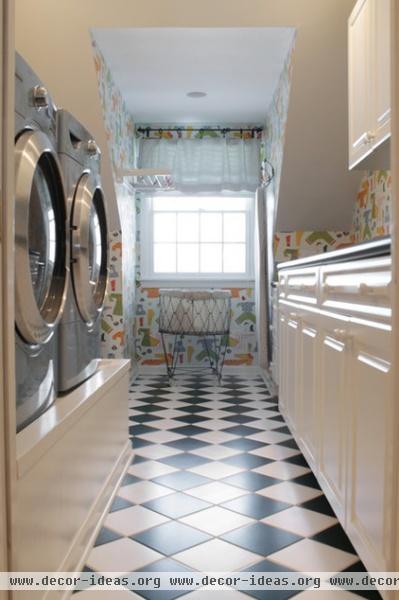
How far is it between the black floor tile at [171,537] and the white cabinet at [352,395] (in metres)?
0.43

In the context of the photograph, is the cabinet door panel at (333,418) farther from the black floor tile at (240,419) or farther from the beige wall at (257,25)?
the beige wall at (257,25)

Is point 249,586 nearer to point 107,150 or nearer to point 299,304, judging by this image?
point 299,304

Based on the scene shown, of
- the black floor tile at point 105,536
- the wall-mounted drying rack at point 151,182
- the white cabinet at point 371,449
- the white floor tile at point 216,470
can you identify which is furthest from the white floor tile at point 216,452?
the wall-mounted drying rack at point 151,182

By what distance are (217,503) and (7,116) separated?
1539 millimetres

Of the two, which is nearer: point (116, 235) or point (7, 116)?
point (7, 116)

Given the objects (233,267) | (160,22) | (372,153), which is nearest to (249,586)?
(372,153)

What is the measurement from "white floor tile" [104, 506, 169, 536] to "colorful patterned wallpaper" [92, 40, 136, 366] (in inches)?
88.7

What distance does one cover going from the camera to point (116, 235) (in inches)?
163

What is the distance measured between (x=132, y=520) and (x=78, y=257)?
2.83 ft

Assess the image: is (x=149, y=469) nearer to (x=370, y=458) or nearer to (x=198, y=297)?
(x=370, y=458)

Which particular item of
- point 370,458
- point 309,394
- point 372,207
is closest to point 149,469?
point 309,394

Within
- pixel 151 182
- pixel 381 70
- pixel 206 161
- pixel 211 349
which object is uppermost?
pixel 206 161

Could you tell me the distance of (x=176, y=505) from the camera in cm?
202

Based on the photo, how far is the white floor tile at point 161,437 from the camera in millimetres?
2889
